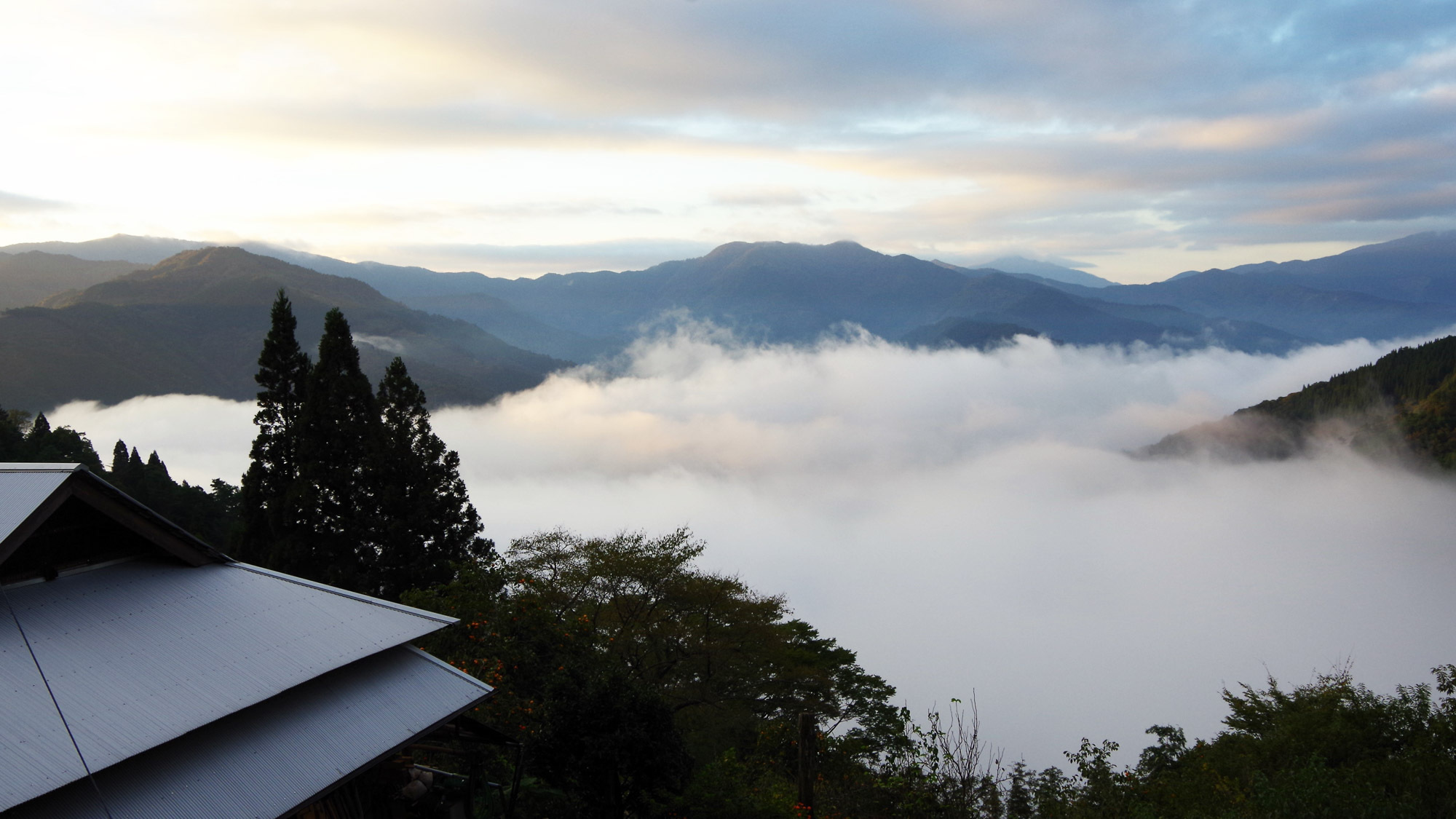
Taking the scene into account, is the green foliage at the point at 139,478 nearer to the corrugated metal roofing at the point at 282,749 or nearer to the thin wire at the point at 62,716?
the corrugated metal roofing at the point at 282,749

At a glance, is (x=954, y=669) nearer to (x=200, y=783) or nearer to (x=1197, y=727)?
(x=1197, y=727)

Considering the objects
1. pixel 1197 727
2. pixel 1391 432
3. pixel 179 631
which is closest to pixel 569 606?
pixel 179 631

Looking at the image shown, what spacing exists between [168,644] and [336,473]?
80.4 feet

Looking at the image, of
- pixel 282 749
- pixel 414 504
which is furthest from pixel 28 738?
pixel 414 504

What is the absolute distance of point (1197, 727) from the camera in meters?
96.4

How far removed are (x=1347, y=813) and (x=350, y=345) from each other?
109 ft

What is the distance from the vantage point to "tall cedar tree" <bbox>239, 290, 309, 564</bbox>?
31.0 meters

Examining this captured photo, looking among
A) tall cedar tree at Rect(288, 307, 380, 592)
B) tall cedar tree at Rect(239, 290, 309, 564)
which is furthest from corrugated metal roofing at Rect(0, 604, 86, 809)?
A: tall cedar tree at Rect(239, 290, 309, 564)

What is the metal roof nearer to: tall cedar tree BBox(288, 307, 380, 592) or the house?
the house

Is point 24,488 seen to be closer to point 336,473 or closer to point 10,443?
point 336,473

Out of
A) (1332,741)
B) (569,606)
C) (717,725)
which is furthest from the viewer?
(569,606)

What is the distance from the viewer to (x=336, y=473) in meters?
31.4

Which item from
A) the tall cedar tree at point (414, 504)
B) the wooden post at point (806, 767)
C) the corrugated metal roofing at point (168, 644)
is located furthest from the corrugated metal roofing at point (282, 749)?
the tall cedar tree at point (414, 504)

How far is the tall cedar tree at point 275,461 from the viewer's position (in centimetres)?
3102
